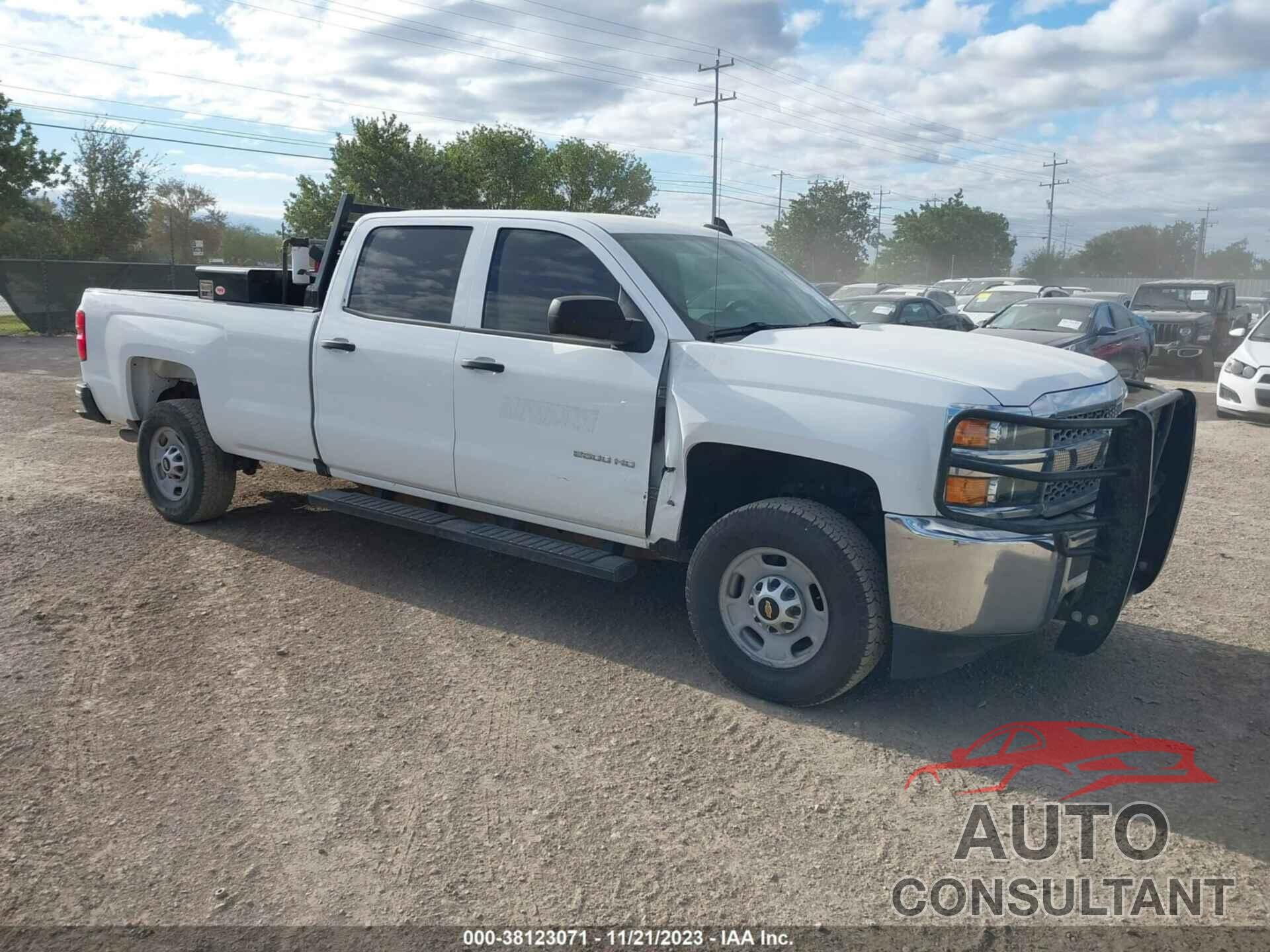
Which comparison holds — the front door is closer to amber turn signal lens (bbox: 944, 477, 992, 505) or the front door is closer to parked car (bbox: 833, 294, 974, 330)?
amber turn signal lens (bbox: 944, 477, 992, 505)

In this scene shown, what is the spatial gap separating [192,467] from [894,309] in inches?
429

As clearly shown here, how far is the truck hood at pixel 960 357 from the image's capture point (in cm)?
392

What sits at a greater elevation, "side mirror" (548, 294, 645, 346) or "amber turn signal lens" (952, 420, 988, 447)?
"side mirror" (548, 294, 645, 346)

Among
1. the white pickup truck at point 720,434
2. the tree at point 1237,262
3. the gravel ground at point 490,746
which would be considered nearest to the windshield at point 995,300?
the gravel ground at point 490,746

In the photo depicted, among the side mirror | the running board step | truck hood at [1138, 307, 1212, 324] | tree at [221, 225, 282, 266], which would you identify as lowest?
the running board step

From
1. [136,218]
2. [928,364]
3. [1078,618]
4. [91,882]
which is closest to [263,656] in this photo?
[91,882]

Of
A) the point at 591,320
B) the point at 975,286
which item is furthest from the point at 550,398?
the point at 975,286

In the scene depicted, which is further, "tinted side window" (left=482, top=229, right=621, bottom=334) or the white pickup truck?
"tinted side window" (left=482, top=229, right=621, bottom=334)

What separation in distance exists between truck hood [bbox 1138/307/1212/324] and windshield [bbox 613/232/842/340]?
15.5m

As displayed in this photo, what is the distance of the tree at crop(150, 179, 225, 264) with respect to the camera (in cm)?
5994

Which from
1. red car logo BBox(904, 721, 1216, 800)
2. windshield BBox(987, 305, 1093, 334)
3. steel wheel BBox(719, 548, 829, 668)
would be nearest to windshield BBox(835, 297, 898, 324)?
windshield BBox(987, 305, 1093, 334)

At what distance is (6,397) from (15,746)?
10714 mm

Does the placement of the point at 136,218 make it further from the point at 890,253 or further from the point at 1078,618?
the point at 890,253

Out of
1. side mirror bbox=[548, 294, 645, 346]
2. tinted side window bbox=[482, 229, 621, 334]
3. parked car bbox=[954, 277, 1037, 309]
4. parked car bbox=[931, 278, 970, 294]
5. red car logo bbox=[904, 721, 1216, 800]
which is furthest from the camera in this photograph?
parked car bbox=[931, 278, 970, 294]
